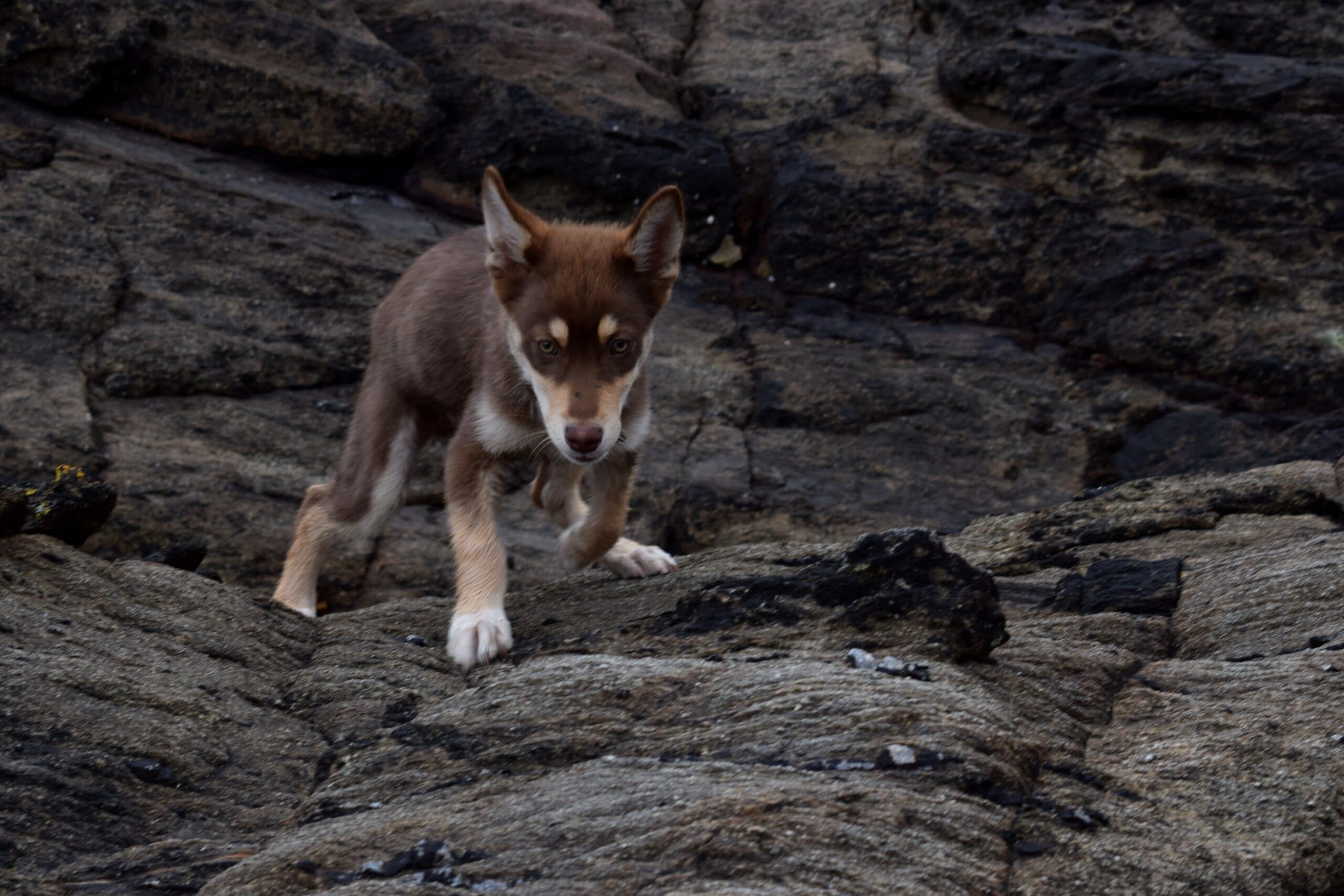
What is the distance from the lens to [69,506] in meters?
4.87

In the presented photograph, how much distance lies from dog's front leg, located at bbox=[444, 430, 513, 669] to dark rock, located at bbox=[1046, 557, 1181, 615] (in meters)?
2.51

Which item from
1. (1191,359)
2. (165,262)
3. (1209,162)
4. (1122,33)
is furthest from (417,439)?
(1122,33)

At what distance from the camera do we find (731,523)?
366 inches

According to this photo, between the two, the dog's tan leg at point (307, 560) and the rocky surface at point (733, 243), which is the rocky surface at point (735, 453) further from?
the dog's tan leg at point (307, 560)

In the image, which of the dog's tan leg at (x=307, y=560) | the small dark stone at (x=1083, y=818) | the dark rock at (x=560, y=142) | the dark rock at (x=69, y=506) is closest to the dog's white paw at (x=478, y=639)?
the dark rock at (x=69, y=506)

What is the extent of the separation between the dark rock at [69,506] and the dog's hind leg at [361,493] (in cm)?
183

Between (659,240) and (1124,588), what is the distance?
2689 mm

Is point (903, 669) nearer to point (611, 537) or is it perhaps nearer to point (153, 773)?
point (611, 537)

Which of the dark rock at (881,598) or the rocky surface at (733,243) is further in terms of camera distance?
the rocky surface at (733,243)

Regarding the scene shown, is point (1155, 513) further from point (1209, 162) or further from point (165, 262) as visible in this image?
point (165, 262)

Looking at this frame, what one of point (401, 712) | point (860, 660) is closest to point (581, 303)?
point (401, 712)

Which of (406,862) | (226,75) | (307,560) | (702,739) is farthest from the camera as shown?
(226,75)

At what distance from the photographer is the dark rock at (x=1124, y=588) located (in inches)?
208

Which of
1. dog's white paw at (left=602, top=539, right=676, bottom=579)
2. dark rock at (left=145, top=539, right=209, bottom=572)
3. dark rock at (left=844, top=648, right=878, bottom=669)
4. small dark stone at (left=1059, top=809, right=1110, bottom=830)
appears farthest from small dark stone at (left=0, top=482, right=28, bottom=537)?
small dark stone at (left=1059, top=809, right=1110, bottom=830)
